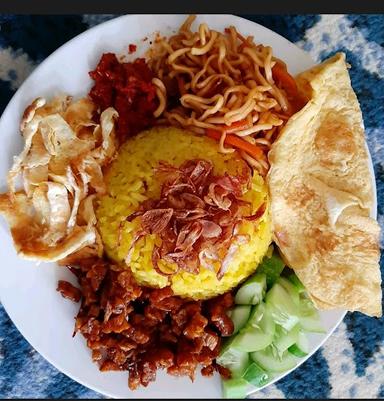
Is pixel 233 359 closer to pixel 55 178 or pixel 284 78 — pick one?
pixel 55 178

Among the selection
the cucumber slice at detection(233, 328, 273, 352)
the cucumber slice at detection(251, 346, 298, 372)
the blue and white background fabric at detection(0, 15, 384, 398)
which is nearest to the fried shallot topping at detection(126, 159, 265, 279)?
the cucumber slice at detection(233, 328, 273, 352)

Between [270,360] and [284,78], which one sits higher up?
[284,78]

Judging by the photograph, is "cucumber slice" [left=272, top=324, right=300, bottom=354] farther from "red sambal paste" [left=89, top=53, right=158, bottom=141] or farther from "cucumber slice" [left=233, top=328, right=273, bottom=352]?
"red sambal paste" [left=89, top=53, right=158, bottom=141]

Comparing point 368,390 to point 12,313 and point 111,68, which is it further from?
point 111,68

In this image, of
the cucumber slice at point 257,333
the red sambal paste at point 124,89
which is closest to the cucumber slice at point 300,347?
the cucumber slice at point 257,333

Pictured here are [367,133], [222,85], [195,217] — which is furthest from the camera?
[367,133]

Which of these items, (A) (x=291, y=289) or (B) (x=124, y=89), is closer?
(B) (x=124, y=89)

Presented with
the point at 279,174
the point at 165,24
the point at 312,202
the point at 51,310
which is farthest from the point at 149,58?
the point at 51,310

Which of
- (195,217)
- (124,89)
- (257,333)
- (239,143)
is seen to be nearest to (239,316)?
(257,333)
